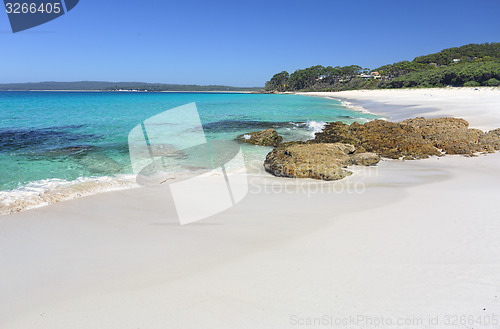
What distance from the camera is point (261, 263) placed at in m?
3.05

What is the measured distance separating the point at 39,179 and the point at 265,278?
6.49m

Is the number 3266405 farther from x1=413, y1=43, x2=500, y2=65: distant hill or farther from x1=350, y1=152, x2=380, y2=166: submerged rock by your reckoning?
x1=413, y1=43, x2=500, y2=65: distant hill

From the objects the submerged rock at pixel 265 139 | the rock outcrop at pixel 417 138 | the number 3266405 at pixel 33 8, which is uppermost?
the number 3266405 at pixel 33 8

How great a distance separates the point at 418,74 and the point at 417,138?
6227 cm

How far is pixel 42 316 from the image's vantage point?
2383 millimetres

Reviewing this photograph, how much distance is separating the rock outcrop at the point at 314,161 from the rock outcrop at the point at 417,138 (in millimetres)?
1713

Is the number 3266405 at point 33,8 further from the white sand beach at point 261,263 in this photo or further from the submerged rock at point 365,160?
the submerged rock at point 365,160

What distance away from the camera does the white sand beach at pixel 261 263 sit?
2.33m

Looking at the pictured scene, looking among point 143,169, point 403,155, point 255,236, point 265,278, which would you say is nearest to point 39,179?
point 143,169

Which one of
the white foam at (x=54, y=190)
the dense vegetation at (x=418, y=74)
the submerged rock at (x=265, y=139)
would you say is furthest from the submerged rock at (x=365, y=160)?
the dense vegetation at (x=418, y=74)

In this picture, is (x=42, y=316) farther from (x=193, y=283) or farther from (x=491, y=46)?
(x=491, y=46)

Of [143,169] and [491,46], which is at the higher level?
[491,46]

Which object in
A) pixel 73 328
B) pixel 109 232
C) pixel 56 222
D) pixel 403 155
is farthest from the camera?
pixel 403 155

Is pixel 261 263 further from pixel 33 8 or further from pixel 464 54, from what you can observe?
pixel 464 54
